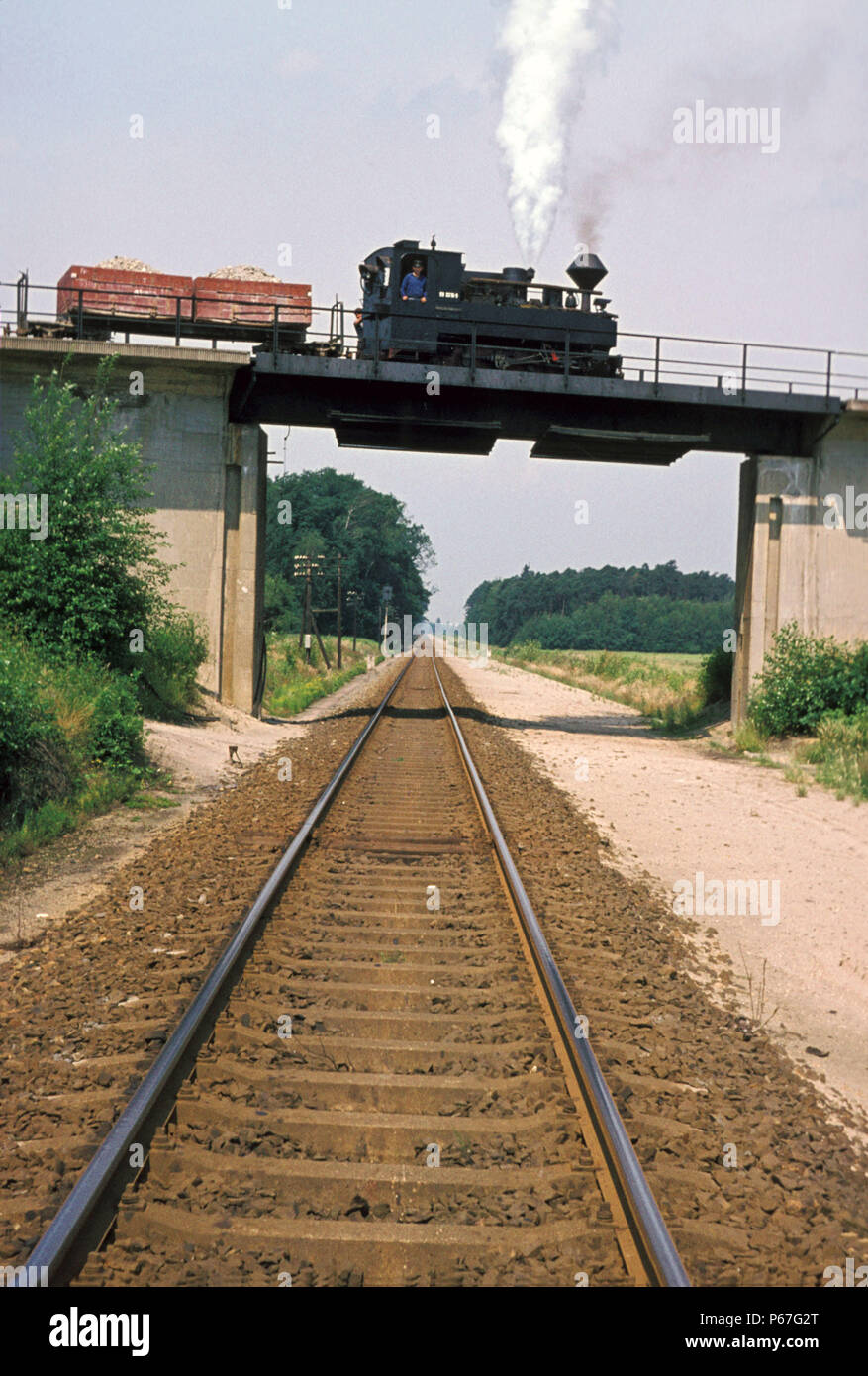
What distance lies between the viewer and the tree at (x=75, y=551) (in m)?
14.4

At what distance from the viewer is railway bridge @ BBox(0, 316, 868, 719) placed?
63.4 ft

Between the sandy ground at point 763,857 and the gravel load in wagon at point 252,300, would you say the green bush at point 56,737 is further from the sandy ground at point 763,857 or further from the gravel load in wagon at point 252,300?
the gravel load in wagon at point 252,300

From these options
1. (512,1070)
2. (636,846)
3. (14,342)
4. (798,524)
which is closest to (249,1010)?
(512,1070)

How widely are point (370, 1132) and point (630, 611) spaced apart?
15721 centimetres

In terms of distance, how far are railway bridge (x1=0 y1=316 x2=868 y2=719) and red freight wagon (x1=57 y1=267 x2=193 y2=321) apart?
2917 mm

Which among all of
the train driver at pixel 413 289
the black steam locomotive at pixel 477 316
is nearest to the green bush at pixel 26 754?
the black steam locomotive at pixel 477 316

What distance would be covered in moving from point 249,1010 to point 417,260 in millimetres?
19184

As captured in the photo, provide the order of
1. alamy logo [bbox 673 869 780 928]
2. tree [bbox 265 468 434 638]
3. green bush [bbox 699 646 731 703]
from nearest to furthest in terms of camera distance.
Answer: alamy logo [bbox 673 869 780 928]
green bush [bbox 699 646 731 703]
tree [bbox 265 468 434 638]

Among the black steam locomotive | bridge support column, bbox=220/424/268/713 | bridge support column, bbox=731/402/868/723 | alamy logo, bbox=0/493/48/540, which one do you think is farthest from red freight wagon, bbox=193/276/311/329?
bridge support column, bbox=731/402/868/723

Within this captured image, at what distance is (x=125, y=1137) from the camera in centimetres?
382

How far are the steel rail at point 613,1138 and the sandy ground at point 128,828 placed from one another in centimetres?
332

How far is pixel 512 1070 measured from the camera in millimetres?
4812

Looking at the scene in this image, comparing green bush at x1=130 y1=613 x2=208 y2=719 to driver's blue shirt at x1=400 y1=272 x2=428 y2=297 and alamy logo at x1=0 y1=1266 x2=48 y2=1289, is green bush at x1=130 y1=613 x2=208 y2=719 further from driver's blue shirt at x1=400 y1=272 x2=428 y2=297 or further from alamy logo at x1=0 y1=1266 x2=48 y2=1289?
alamy logo at x1=0 y1=1266 x2=48 y2=1289
